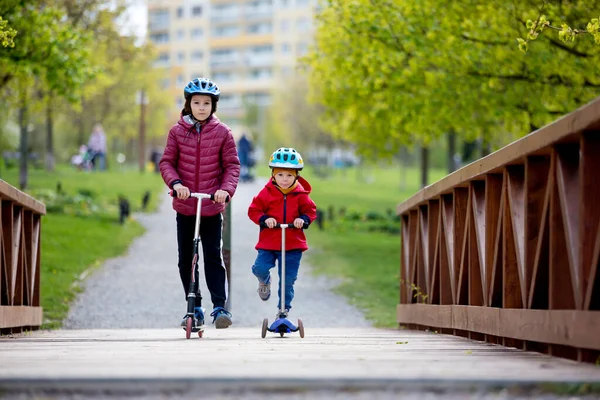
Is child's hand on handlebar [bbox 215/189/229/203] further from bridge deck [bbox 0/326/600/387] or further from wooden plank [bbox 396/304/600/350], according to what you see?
bridge deck [bbox 0/326/600/387]

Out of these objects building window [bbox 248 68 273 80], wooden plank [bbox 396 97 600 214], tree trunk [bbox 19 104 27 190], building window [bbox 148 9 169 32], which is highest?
building window [bbox 148 9 169 32]

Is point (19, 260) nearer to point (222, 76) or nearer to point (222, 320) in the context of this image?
point (222, 320)

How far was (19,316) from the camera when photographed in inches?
430

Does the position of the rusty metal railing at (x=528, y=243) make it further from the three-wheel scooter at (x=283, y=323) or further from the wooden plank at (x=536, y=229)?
the three-wheel scooter at (x=283, y=323)

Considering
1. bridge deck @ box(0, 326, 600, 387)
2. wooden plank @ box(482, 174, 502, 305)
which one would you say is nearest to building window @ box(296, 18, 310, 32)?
A: wooden plank @ box(482, 174, 502, 305)

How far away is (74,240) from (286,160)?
572 inches

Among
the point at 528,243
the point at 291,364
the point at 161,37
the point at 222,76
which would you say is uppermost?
the point at 161,37

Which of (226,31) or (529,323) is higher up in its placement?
(226,31)

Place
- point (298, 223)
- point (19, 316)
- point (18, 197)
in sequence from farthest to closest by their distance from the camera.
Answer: point (19, 316) → point (18, 197) → point (298, 223)

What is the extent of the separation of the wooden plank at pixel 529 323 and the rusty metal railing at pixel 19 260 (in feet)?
11.5

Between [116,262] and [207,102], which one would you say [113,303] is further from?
[207,102]

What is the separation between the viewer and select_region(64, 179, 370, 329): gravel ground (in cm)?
1575

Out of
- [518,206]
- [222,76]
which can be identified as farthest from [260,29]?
[518,206]

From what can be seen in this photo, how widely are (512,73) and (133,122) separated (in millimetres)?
47910
